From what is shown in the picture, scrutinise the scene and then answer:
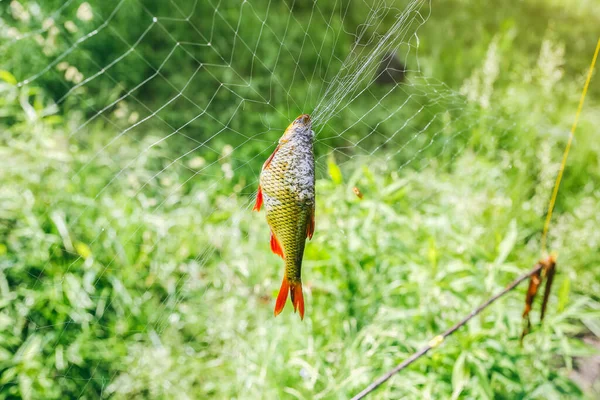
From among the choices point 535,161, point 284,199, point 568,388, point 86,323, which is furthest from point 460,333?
point 535,161

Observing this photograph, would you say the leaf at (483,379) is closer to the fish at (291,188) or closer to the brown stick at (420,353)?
the brown stick at (420,353)

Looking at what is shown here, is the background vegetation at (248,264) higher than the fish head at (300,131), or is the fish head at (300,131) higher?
the fish head at (300,131)

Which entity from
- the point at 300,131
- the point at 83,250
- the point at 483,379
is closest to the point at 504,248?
the point at 483,379

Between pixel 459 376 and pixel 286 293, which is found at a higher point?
pixel 286 293

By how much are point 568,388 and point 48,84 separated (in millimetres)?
3440

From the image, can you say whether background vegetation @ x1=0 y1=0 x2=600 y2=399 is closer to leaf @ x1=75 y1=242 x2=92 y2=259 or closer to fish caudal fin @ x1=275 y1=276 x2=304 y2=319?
leaf @ x1=75 y1=242 x2=92 y2=259

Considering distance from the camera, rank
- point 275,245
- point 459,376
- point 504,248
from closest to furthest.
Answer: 1. point 275,245
2. point 459,376
3. point 504,248

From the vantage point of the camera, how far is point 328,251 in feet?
6.98

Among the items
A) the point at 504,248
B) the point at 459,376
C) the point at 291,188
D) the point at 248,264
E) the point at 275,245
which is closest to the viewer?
the point at 291,188

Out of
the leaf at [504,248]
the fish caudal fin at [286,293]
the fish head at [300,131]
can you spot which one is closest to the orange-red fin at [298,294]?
the fish caudal fin at [286,293]

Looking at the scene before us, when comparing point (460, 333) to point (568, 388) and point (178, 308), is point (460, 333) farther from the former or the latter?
point (178, 308)

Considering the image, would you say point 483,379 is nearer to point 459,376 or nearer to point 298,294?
point 459,376

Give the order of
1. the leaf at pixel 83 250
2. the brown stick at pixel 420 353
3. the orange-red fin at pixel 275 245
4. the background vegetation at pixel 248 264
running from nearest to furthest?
1. the orange-red fin at pixel 275 245
2. the brown stick at pixel 420 353
3. the background vegetation at pixel 248 264
4. the leaf at pixel 83 250

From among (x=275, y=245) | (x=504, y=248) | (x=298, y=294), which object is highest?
(x=275, y=245)
